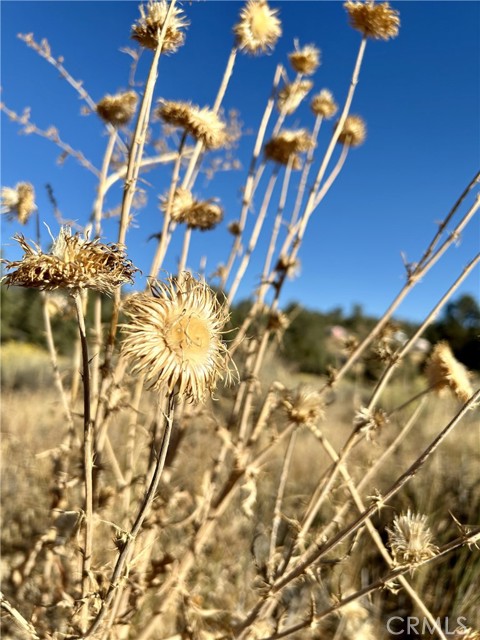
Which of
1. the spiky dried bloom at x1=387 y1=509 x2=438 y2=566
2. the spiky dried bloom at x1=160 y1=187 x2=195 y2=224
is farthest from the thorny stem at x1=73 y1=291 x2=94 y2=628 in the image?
the spiky dried bloom at x1=160 y1=187 x2=195 y2=224

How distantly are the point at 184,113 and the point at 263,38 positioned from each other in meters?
0.45

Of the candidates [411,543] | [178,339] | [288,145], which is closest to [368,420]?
[411,543]

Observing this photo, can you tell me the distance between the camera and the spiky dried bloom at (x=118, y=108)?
1564 mm

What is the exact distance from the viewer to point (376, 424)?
1269mm

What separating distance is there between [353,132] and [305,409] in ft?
3.59

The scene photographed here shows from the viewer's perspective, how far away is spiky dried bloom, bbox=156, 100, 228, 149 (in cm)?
143

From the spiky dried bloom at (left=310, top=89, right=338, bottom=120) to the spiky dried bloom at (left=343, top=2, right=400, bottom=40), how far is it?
1.10 feet

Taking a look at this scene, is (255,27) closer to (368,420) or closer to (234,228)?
(234,228)

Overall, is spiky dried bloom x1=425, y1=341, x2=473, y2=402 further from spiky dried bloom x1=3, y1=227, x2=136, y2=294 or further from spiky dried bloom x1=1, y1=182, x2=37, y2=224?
spiky dried bloom x1=1, y1=182, x2=37, y2=224

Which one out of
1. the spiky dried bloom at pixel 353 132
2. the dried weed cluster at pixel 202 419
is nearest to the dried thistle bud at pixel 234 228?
the dried weed cluster at pixel 202 419

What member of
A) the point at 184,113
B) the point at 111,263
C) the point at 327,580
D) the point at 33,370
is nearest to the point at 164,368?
the point at 111,263

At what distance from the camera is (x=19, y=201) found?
166cm

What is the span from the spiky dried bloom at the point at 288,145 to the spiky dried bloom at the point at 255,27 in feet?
1.03

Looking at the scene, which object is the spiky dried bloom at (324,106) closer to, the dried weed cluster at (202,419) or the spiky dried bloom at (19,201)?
the dried weed cluster at (202,419)
